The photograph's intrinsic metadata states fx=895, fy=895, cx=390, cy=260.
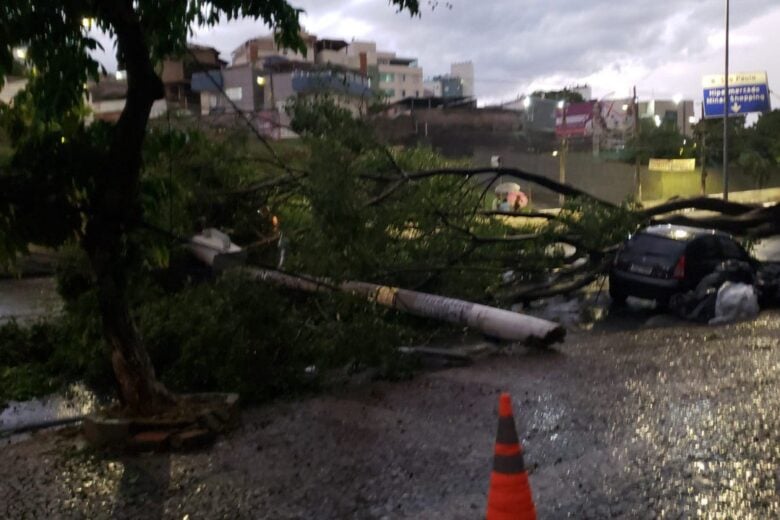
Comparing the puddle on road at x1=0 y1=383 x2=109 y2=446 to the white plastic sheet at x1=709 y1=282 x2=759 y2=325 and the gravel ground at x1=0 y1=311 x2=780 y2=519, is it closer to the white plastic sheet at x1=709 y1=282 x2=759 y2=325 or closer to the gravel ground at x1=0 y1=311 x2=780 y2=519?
the gravel ground at x1=0 y1=311 x2=780 y2=519

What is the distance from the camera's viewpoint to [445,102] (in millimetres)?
46438

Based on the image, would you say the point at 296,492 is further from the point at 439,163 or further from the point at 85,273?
the point at 439,163

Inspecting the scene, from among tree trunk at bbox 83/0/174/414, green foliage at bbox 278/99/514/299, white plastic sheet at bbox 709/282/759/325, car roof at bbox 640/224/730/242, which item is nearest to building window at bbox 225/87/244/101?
green foliage at bbox 278/99/514/299

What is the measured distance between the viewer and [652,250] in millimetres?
14094

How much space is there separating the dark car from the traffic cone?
1019 cm

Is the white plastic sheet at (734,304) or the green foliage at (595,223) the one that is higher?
the green foliage at (595,223)

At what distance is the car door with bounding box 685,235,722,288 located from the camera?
13.9 m

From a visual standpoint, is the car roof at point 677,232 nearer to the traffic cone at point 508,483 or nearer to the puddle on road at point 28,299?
the puddle on road at point 28,299

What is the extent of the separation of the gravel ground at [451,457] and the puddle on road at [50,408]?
29.0 inches

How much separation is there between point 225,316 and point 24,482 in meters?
2.83

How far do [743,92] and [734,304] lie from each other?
31439 millimetres

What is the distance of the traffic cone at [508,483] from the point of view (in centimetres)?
420

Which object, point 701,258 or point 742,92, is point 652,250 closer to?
point 701,258


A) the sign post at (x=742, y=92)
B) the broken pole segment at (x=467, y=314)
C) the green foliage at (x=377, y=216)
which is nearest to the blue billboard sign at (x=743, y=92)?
the sign post at (x=742, y=92)
